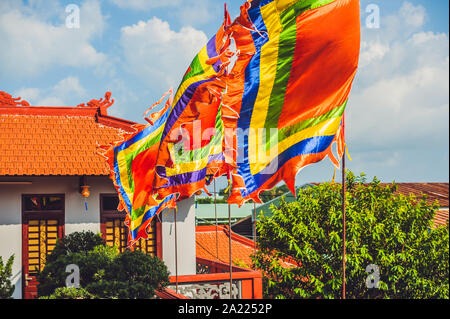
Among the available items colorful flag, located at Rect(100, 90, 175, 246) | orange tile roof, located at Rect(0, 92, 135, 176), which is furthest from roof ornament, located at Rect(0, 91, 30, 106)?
colorful flag, located at Rect(100, 90, 175, 246)

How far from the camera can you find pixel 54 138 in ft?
42.7

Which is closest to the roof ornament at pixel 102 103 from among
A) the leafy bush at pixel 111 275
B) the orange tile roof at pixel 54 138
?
the orange tile roof at pixel 54 138

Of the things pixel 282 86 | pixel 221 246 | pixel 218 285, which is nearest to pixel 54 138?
pixel 218 285

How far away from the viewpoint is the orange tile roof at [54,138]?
12.2 meters

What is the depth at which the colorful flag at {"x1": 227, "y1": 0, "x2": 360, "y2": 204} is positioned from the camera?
6832mm

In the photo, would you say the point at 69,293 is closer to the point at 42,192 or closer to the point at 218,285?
the point at 218,285

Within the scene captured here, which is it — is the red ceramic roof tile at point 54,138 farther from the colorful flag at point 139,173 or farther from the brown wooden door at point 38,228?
the colorful flag at point 139,173

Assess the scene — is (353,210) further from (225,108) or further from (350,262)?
(225,108)

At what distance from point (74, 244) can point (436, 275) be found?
24.5 ft

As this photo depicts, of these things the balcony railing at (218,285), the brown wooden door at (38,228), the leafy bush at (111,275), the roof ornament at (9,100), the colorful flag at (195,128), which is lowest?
the balcony railing at (218,285)

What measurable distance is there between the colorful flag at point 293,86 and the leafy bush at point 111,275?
334 centimetres

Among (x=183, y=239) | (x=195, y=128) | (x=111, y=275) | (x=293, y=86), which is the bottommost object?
(x=111, y=275)

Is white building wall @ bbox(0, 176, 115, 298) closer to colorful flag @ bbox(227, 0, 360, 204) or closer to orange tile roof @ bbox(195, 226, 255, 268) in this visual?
orange tile roof @ bbox(195, 226, 255, 268)
